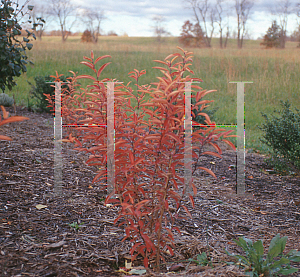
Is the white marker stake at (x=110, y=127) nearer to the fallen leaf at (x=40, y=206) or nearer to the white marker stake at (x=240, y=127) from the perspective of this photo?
the white marker stake at (x=240, y=127)

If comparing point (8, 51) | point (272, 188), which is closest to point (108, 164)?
point (272, 188)

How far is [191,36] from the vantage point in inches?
1474

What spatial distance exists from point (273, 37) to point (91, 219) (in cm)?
3751

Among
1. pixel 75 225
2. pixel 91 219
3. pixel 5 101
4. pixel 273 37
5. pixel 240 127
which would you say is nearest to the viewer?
pixel 75 225

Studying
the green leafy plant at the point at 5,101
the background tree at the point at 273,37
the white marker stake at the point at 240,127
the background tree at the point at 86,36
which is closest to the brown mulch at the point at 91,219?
the white marker stake at the point at 240,127

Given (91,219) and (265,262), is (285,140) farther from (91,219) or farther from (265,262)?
(91,219)

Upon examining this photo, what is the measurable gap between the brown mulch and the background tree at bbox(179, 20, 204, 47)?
Answer: 35242 mm

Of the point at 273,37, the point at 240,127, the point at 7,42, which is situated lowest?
the point at 240,127

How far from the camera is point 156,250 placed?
166 cm

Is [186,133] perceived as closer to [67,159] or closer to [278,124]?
[67,159]

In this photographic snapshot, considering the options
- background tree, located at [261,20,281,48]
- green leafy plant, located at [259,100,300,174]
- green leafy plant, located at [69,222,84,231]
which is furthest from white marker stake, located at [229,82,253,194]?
background tree, located at [261,20,281,48]

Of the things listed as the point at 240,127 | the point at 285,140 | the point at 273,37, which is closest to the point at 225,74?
the point at 285,140

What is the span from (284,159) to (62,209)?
306 cm

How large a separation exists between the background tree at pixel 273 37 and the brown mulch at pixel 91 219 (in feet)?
113
